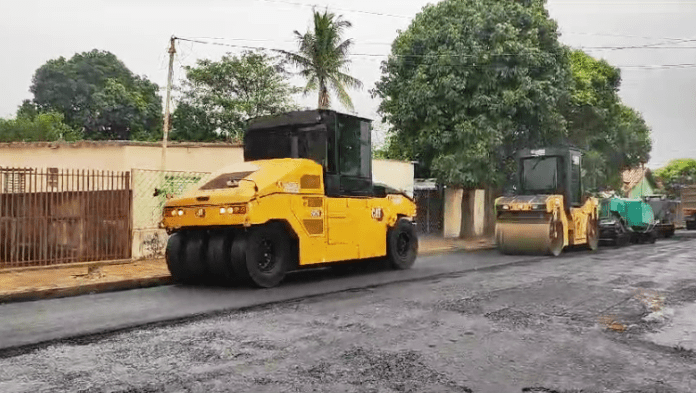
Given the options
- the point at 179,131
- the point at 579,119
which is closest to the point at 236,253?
the point at 579,119

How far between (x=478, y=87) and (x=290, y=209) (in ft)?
39.0

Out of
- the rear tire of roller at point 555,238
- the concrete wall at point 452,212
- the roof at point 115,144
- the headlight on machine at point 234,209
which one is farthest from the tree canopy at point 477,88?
the headlight on machine at point 234,209

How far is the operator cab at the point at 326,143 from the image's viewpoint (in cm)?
1033

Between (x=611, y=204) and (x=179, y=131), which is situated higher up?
(x=179, y=131)

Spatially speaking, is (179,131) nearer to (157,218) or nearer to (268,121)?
(157,218)

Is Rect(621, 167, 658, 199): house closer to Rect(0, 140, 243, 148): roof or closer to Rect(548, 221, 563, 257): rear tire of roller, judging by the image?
Rect(548, 221, 563, 257): rear tire of roller

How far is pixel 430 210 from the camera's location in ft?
78.6

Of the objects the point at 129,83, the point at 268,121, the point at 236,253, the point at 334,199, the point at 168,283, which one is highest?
the point at 129,83

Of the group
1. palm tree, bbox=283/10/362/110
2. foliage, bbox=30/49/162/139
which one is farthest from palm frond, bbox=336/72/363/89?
foliage, bbox=30/49/162/139

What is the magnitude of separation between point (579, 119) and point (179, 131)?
1994cm

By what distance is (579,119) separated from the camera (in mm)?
23641

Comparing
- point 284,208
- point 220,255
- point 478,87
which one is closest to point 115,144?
point 220,255

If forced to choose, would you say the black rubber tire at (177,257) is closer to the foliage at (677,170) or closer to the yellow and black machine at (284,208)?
the yellow and black machine at (284,208)

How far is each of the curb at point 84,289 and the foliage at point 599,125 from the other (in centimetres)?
1591
